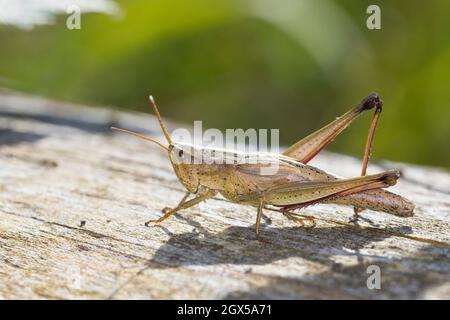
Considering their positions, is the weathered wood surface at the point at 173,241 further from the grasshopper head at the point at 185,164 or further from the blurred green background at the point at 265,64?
the blurred green background at the point at 265,64

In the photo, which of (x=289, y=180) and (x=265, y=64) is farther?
(x=265, y=64)

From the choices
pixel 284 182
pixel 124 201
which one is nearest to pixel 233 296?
pixel 284 182

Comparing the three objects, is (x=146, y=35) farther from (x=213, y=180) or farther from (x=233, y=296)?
(x=233, y=296)

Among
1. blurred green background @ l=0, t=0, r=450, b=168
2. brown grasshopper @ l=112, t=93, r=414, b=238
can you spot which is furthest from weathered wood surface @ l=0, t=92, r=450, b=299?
blurred green background @ l=0, t=0, r=450, b=168

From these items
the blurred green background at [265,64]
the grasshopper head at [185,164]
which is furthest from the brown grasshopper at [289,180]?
the blurred green background at [265,64]

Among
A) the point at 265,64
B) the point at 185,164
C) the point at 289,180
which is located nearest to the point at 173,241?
the point at 185,164

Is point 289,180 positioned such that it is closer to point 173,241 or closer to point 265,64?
point 173,241
